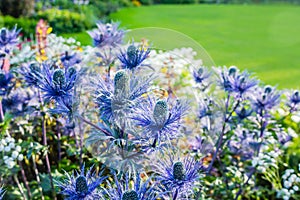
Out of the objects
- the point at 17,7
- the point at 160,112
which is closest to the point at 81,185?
the point at 160,112

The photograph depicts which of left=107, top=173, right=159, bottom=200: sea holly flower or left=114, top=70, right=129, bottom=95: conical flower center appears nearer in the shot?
left=107, top=173, right=159, bottom=200: sea holly flower

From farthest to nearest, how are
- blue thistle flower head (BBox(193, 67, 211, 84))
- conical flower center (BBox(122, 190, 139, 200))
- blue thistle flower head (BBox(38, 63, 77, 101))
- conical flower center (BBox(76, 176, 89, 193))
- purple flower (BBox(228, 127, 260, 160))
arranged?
purple flower (BBox(228, 127, 260, 160))
blue thistle flower head (BBox(193, 67, 211, 84))
blue thistle flower head (BBox(38, 63, 77, 101))
conical flower center (BBox(76, 176, 89, 193))
conical flower center (BBox(122, 190, 139, 200))

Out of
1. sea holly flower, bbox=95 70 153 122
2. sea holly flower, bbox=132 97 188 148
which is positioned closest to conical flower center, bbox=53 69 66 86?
sea holly flower, bbox=95 70 153 122

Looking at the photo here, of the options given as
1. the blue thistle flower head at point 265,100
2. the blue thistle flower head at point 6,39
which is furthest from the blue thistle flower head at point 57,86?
the blue thistle flower head at point 265,100

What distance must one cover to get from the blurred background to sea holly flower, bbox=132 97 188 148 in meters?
3.66

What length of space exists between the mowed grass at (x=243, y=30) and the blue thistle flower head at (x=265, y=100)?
3556 mm

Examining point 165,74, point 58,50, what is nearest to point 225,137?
point 165,74

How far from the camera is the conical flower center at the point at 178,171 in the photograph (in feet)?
4.24

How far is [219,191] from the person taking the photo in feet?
7.75

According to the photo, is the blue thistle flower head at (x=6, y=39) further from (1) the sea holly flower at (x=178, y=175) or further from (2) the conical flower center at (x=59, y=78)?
(1) the sea holly flower at (x=178, y=175)

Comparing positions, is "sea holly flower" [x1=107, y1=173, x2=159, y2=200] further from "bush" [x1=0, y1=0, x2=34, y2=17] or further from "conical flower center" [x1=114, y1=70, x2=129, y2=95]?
"bush" [x1=0, y1=0, x2=34, y2=17]

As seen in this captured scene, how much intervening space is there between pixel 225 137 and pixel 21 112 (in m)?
0.90

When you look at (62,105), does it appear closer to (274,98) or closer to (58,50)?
(274,98)

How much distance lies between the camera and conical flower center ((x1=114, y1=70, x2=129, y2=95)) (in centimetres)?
133
